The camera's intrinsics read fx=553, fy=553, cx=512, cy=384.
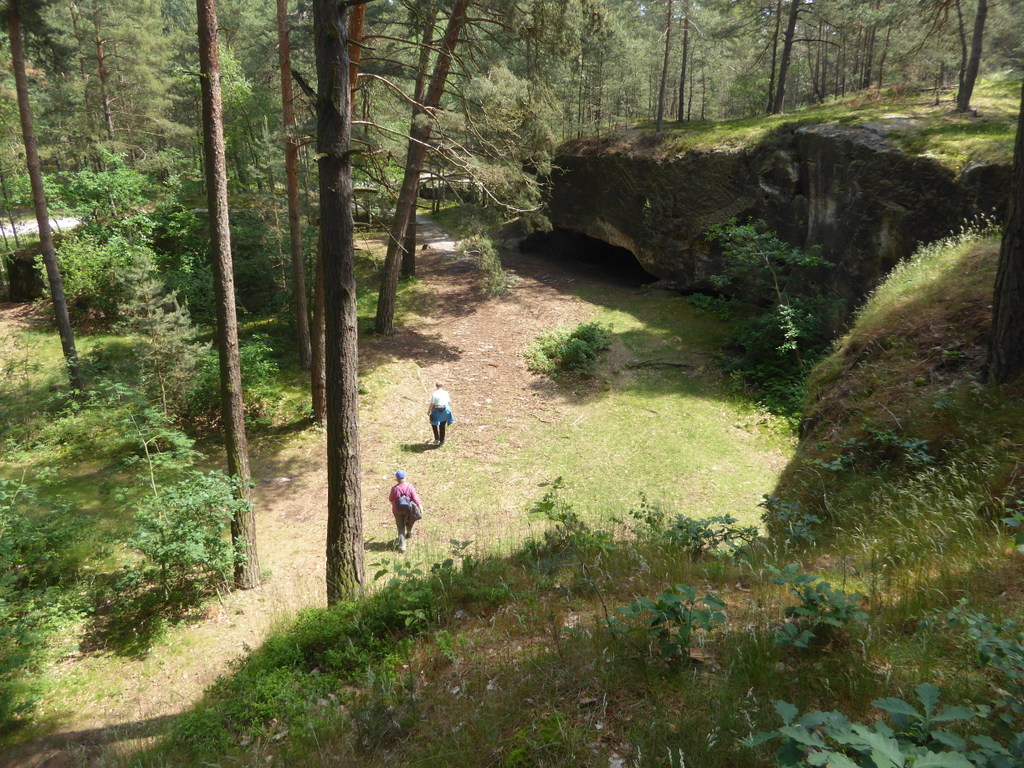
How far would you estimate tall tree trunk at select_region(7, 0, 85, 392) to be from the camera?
12.4m

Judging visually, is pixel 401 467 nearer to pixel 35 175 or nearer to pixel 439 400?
pixel 439 400

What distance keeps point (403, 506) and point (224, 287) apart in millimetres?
4191

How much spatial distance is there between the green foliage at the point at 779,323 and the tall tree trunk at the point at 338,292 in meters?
10.4

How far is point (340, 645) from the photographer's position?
4.74 m

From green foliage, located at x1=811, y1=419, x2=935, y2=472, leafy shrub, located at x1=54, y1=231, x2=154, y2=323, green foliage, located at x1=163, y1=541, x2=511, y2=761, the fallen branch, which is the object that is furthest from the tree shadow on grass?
leafy shrub, located at x1=54, y1=231, x2=154, y2=323

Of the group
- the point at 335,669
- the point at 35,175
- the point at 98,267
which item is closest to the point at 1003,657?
the point at 335,669

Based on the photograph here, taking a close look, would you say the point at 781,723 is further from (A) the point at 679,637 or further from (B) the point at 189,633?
(B) the point at 189,633

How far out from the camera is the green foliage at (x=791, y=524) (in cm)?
497

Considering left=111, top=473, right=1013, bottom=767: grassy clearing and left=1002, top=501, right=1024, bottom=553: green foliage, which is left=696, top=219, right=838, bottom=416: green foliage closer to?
left=1002, top=501, right=1024, bottom=553: green foliage

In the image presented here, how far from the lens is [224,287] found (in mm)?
7660

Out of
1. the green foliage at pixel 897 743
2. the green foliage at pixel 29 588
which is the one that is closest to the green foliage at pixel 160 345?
the green foliage at pixel 29 588

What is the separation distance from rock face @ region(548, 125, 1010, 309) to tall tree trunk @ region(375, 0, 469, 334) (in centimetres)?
451

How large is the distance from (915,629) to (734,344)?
13617mm

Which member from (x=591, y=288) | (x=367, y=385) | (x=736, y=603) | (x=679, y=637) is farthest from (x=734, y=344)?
(x=679, y=637)
